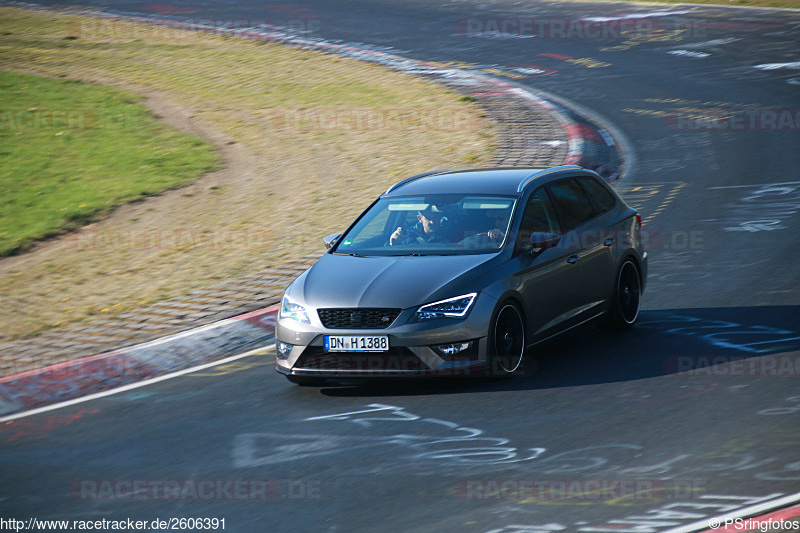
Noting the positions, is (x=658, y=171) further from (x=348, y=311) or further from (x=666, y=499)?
(x=666, y=499)

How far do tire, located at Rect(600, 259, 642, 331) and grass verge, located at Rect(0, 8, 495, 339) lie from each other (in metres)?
4.78

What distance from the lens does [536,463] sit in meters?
6.71

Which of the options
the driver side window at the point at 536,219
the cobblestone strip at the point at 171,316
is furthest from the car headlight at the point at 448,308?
the cobblestone strip at the point at 171,316

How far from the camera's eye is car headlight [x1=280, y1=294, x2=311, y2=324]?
337 inches

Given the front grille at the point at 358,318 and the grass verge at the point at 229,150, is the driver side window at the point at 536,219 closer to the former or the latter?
the front grille at the point at 358,318

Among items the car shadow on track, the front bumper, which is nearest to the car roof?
the car shadow on track

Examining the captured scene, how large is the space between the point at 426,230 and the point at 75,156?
472 inches

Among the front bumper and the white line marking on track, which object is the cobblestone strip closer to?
the white line marking on track

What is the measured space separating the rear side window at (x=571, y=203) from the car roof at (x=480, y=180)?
13 centimetres

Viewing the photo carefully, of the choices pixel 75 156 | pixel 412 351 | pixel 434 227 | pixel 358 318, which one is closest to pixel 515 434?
pixel 412 351

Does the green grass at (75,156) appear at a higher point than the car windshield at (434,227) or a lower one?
lower

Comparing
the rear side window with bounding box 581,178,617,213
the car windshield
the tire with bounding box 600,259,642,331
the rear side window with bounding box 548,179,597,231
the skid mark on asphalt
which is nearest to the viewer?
the car windshield

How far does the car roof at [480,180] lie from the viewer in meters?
9.66

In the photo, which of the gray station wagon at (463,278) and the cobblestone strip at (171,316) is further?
the cobblestone strip at (171,316)
